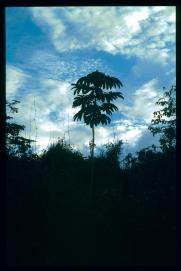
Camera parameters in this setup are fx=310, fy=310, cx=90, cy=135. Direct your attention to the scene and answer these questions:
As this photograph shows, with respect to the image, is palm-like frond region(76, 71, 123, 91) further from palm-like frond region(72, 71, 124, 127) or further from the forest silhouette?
the forest silhouette

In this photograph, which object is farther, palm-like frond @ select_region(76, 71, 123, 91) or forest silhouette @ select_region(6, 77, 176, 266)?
palm-like frond @ select_region(76, 71, 123, 91)

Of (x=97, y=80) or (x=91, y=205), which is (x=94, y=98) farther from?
(x=91, y=205)

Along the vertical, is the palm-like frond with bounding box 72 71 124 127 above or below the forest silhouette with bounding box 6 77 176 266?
above

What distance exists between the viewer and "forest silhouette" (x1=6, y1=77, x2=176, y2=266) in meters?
3.73

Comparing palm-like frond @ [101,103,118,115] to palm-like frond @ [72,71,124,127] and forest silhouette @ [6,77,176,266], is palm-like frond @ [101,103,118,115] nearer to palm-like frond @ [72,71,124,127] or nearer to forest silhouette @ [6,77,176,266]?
palm-like frond @ [72,71,124,127]

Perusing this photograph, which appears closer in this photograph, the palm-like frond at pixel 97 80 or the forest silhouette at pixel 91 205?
the forest silhouette at pixel 91 205

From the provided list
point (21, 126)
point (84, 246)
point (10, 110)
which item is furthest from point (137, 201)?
point (10, 110)

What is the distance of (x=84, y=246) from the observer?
391 centimetres

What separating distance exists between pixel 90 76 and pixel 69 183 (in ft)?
7.07

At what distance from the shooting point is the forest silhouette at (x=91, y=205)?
3.73 metres

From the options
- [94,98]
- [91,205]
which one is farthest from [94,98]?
[91,205]

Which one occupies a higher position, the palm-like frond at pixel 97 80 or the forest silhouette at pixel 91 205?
the palm-like frond at pixel 97 80

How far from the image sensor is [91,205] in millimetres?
5008

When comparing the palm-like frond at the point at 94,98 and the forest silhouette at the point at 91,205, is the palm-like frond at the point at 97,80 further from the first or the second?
the forest silhouette at the point at 91,205
